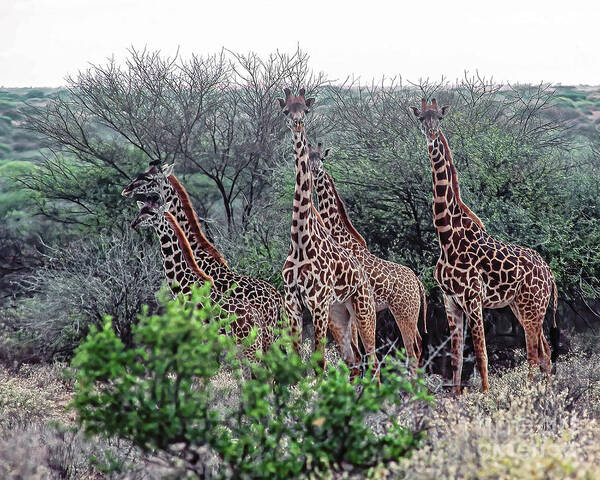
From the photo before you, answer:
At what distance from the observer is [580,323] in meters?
13.9

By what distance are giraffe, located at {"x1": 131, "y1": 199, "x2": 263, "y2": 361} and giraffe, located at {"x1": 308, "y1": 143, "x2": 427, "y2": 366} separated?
153cm

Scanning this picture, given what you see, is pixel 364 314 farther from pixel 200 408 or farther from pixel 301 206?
pixel 200 408

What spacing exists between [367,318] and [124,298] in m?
5.53

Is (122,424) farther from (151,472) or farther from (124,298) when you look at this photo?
(124,298)

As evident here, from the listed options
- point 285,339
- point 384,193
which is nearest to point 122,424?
point 285,339

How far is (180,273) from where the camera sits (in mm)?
7680

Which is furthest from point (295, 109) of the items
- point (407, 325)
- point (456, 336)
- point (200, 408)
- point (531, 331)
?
point (531, 331)

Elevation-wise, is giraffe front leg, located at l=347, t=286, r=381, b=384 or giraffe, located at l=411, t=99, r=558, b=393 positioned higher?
giraffe, located at l=411, t=99, r=558, b=393

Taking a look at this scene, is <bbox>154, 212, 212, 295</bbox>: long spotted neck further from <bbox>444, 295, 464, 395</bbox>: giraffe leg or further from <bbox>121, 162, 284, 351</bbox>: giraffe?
<bbox>444, 295, 464, 395</bbox>: giraffe leg

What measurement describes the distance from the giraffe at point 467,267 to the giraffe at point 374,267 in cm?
87

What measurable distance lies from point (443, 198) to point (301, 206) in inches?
64.8

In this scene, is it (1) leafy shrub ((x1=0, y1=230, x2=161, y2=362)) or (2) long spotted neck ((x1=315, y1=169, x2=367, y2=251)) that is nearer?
(2) long spotted neck ((x1=315, y1=169, x2=367, y2=251))

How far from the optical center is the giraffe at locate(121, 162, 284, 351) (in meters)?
7.73

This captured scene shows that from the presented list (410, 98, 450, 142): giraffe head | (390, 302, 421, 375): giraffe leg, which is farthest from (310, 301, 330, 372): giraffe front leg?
(410, 98, 450, 142): giraffe head
